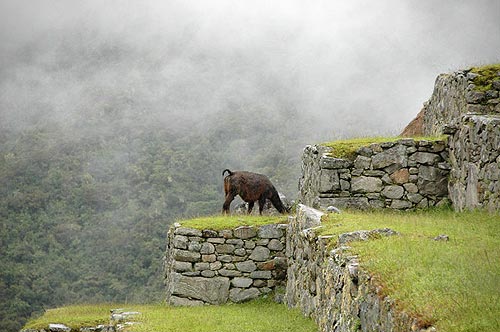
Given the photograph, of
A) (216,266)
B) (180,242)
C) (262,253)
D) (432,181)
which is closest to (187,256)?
(180,242)

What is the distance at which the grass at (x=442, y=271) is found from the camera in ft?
16.7

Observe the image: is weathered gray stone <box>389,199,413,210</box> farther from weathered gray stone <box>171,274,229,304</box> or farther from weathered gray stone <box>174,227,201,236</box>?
weathered gray stone <box>174,227,201,236</box>

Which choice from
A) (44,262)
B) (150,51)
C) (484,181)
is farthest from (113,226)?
(150,51)

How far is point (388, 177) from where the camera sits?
13.8 m

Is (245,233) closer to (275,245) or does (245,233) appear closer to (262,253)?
(262,253)

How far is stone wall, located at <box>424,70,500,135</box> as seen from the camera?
13.2 meters

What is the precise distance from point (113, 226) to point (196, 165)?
393 inches

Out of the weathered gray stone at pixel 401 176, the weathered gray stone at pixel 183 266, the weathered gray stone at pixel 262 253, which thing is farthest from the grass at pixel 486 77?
the weathered gray stone at pixel 183 266

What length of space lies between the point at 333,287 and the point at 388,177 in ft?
19.0

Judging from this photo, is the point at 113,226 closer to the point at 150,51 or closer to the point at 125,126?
the point at 125,126

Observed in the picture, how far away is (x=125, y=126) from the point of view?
73500 mm

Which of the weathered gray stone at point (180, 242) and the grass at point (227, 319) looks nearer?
the grass at point (227, 319)

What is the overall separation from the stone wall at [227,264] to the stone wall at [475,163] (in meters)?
4.19

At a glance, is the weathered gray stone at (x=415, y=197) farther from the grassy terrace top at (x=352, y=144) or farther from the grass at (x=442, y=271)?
the grass at (x=442, y=271)
